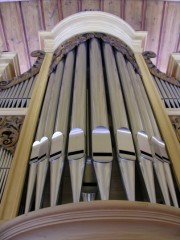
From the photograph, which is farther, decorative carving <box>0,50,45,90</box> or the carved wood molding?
decorative carving <box>0,50,45,90</box>

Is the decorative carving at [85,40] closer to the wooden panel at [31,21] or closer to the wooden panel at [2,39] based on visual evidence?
the wooden panel at [31,21]

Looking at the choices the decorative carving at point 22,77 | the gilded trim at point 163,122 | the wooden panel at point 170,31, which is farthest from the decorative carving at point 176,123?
the wooden panel at point 170,31

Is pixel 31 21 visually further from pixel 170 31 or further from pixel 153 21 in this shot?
pixel 170 31

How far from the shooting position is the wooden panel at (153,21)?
4.96m

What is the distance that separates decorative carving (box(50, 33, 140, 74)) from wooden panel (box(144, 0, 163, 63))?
1.17m

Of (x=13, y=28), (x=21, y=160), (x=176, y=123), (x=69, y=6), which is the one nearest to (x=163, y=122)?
(x=176, y=123)

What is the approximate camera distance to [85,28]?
412 centimetres

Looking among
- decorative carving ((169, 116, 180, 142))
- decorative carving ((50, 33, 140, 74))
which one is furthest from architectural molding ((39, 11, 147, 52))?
decorative carving ((169, 116, 180, 142))

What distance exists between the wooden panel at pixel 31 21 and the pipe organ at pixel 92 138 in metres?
1.55

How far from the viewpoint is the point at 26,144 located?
7.75 ft

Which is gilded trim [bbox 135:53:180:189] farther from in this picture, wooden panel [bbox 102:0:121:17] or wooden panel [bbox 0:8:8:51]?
wooden panel [bbox 0:8:8:51]

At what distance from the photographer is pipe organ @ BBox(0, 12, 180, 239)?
1.87 metres

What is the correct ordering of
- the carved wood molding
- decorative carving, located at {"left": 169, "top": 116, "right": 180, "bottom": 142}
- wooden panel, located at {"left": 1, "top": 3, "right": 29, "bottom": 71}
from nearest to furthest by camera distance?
the carved wood molding → decorative carving, located at {"left": 169, "top": 116, "right": 180, "bottom": 142} → wooden panel, located at {"left": 1, "top": 3, "right": 29, "bottom": 71}

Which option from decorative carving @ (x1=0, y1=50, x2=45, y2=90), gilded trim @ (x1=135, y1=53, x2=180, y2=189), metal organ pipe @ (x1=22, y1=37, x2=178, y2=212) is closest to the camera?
metal organ pipe @ (x1=22, y1=37, x2=178, y2=212)
